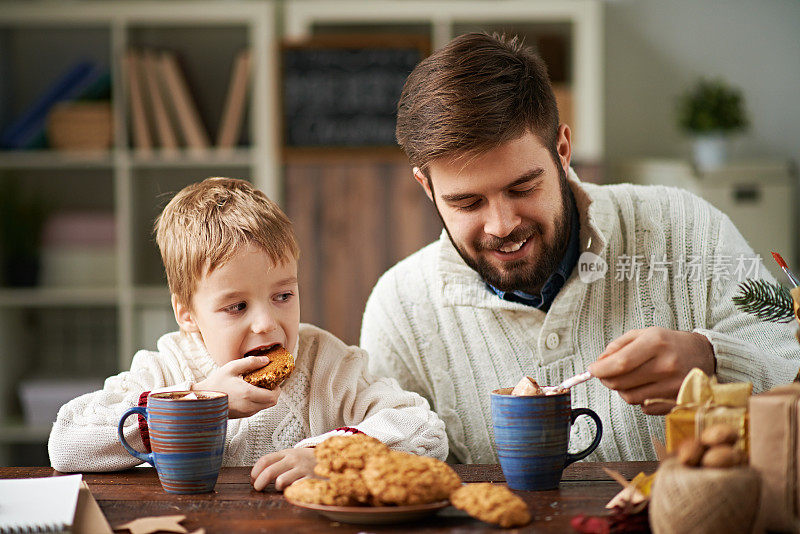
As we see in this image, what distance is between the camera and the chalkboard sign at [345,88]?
331 cm

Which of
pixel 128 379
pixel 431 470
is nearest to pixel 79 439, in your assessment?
pixel 128 379

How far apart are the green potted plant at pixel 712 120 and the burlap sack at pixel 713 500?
2815 mm

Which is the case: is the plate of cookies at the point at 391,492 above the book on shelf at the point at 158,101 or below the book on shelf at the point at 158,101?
below

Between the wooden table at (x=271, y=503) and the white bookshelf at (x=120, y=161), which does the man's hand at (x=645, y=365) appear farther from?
the white bookshelf at (x=120, y=161)

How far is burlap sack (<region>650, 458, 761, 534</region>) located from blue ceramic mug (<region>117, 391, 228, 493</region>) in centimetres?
54

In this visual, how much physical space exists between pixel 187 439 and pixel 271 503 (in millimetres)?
130

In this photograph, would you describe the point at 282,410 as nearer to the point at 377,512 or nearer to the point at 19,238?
the point at 377,512

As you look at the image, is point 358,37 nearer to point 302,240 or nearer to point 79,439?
point 302,240

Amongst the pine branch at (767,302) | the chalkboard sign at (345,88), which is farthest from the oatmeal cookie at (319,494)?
the chalkboard sign at (345,88)

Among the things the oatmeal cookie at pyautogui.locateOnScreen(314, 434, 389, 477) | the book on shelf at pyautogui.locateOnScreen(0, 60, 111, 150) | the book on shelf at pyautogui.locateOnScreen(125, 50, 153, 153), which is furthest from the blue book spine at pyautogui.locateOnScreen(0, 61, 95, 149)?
the oatmeal cookie at pyautogui.locateOnScreen(314, 434, 389, 477)

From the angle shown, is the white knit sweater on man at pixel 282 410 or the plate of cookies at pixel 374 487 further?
the white knit sweater on man at pixel 282 410

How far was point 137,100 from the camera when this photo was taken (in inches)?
133

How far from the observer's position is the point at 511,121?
1336 millimetres

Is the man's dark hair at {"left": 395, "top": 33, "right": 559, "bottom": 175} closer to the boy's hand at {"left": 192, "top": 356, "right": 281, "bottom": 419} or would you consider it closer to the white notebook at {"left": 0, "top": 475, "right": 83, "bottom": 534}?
the boy's hand at {"left": 192, "top": 356, "right": 281, "bottom": 419}
